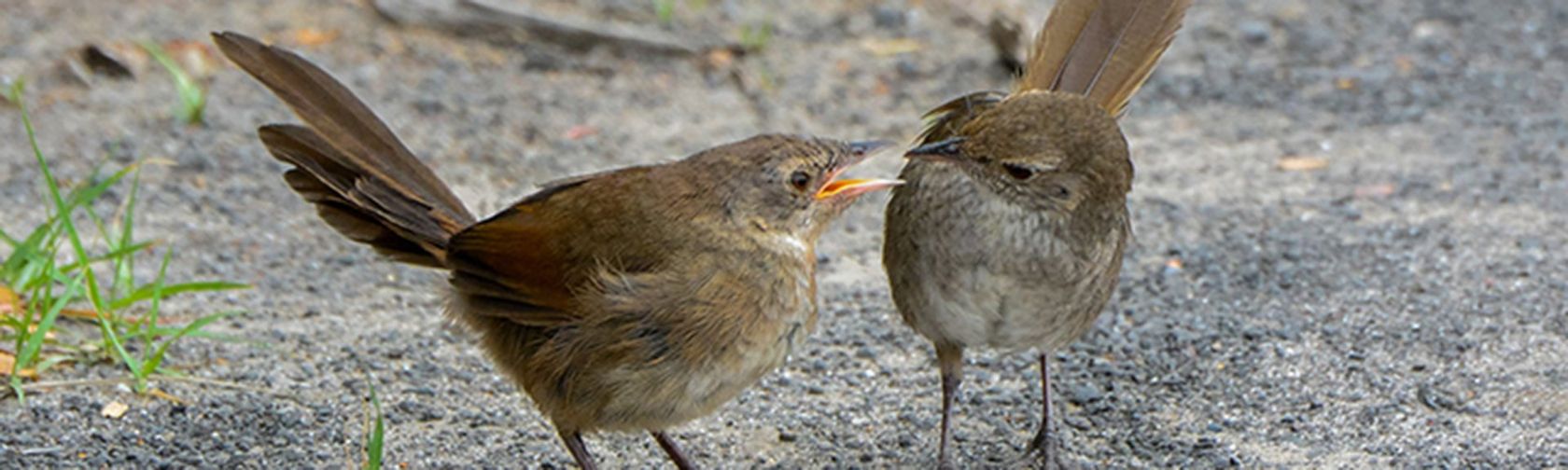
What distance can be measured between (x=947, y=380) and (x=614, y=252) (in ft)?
3.25

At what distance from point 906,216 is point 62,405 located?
2.21m

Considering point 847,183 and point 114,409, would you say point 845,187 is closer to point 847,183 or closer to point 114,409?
point 847,183

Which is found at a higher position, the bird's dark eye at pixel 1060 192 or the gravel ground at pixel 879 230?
the bird's dark eye at pixel 1060 192

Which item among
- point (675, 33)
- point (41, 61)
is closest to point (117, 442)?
point (41, 61)

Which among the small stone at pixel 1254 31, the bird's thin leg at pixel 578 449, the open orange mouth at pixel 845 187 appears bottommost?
the small stone at pixel 1254 31

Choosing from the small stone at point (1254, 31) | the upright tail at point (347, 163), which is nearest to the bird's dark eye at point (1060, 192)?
the upright tail at point (347, 163)

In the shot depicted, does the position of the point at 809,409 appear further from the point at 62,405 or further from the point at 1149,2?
the point at 62,405

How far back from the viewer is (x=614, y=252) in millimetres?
4375

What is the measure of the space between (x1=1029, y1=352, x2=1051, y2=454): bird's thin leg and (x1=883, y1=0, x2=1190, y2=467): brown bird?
203mm

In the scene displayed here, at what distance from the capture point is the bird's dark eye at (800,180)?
4418 mm

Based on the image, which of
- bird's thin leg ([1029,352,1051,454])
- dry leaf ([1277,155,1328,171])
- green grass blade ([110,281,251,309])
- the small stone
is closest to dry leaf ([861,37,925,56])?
the small stone

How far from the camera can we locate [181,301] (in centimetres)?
578

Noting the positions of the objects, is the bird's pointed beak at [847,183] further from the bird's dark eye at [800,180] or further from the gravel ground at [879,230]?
the gravel ground at [879,230]

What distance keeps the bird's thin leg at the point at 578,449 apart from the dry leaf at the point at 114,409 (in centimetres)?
123
